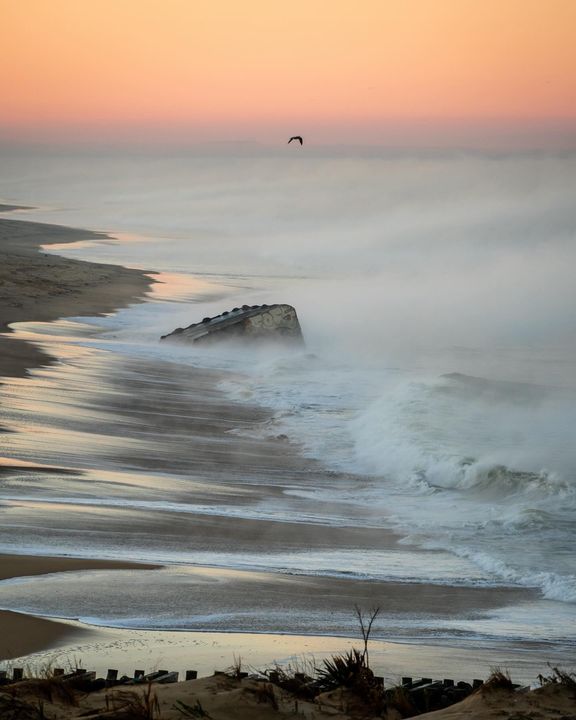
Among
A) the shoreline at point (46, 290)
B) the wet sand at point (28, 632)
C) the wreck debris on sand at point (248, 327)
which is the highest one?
the shoreline at point (46, 290)

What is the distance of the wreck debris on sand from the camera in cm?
3163

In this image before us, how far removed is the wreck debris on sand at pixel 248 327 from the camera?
1245 inches

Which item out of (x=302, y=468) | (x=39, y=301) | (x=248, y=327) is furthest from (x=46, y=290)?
(x=302, y=468)

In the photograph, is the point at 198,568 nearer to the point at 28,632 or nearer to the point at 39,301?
the point at 28,632

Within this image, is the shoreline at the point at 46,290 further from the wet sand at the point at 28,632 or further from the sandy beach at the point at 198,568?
the wet sand at the point at 28,632

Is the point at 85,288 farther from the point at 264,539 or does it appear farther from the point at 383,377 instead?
the point at 264,539

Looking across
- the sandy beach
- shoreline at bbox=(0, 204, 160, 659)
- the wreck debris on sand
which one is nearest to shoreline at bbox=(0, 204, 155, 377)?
shoreline at bbox=(0, 204, 160, 659)

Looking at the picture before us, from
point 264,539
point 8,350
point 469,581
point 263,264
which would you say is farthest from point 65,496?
point 263,264

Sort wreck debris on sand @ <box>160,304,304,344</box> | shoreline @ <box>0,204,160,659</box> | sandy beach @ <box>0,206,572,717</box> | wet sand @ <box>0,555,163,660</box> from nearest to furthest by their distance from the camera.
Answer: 1. wet sand @ <box>0,555,163,660</box>
2. sandy beach @ <box>0,206,572,717</box>
3. shoreline @ <box>0,204,160,659</box>
4. wreck debris on sand @ <box>160,304,304,344</box>

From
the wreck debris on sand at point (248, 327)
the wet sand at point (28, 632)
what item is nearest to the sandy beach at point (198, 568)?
the wet sand at point (28, 632)

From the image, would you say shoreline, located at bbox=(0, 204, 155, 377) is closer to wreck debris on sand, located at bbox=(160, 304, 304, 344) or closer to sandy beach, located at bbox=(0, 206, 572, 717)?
sandy beach, located at bbox=(0, 206, 572, 717)

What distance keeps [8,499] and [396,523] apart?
4543mm

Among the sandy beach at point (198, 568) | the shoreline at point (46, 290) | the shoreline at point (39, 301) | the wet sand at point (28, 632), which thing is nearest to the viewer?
the wet sand at point (28, 632)

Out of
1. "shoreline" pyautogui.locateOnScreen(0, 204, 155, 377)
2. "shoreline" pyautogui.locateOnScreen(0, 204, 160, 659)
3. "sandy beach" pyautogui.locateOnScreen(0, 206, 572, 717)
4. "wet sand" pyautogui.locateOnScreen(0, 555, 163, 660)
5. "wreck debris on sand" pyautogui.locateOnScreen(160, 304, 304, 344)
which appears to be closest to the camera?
"wet sand" pyautogui.locateOnScreen(0, 555, 163, 660)
